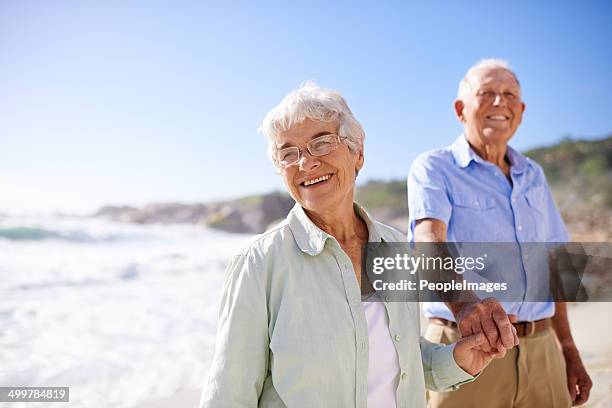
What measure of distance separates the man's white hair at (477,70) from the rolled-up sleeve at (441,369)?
44.9 inches

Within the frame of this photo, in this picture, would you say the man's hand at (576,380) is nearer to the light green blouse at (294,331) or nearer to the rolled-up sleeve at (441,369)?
the rolled-up sleeve at (441,369)

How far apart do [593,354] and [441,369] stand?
10.8ft

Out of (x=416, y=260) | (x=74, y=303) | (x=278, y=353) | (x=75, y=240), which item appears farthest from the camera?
(x=75, y=240)

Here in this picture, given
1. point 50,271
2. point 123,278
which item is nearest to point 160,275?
point 123,278

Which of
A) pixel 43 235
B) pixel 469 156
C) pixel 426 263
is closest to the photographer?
pixel 426 263

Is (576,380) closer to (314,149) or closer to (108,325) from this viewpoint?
(314,149)

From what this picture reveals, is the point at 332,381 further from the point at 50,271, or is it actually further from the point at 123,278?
the point at 50,271

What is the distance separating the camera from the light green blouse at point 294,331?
1.28 meters

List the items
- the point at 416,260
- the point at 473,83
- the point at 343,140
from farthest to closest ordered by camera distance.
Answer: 1. the point at 473,83
2. the point at 416,260
3. the point at 343,140

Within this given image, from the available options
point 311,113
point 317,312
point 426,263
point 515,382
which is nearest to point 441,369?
point 426,263

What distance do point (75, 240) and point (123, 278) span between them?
10004 mm

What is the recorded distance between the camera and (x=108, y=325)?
20.2ft

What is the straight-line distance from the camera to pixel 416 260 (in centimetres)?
175

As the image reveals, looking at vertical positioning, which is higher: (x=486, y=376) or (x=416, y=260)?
(x=416, y=260)
